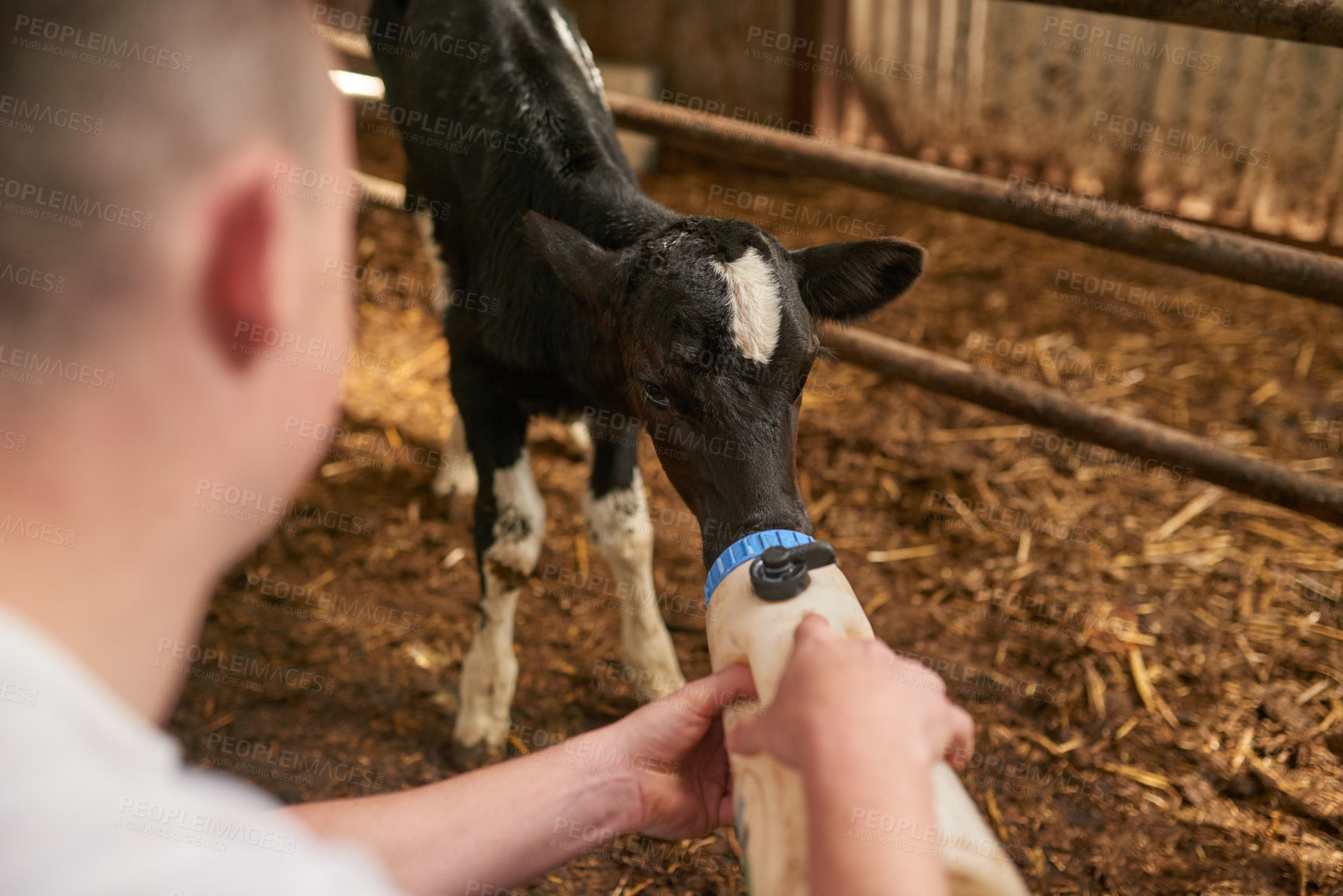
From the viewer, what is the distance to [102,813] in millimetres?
696

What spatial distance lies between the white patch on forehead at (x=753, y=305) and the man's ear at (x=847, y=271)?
252 mm

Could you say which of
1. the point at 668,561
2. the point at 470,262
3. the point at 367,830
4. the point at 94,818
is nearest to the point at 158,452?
the point at 94,818

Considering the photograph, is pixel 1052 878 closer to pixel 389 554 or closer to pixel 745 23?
pixel 389 554

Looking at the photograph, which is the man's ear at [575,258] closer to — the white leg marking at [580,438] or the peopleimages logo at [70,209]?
the peopleimages logo at [70,209]

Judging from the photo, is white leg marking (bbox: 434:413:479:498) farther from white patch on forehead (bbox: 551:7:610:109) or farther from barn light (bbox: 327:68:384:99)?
barn light (bbox: 327:68:384:99)

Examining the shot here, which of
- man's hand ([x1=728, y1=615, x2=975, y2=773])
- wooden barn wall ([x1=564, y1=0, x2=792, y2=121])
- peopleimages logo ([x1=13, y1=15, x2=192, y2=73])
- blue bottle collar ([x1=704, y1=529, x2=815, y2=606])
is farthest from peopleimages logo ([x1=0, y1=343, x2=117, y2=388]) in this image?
wooden barn wall ([x1=564, y1=0, x2=792, y2=121])

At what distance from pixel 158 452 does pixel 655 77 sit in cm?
749

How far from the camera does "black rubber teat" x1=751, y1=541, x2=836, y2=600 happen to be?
61.9 inches

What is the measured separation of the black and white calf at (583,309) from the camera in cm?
216

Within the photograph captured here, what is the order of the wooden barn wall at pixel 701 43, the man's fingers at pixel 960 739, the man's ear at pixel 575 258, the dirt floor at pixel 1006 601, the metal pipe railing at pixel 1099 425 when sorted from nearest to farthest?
the man's fingers at pixel 960 739
the man's ear at pixel 575 258
the dirt floor at pixel 1006 601
the metal pipe railing at pixel 1099 425
the wooden barn wall at pixel 701 43

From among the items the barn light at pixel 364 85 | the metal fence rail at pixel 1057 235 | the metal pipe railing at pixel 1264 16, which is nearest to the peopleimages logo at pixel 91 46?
the metal pipe railing at pixel 1264 16

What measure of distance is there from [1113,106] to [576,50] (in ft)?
15.0

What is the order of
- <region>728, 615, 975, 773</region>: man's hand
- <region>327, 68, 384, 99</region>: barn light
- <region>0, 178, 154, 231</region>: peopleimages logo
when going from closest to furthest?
<region>0, 178, 154, 231</region>: peopleimages logo → <region>728, 615, 975, 773</region>: man's hand → <region>327, 68, 384, 99</region>: barn light

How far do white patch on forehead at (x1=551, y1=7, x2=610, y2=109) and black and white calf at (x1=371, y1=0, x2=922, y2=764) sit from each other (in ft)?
0.05
